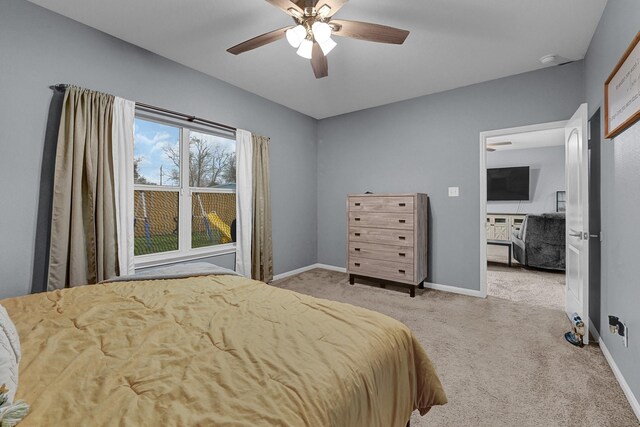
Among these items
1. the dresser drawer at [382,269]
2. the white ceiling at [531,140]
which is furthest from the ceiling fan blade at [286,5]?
the white ceiling at [531,140]

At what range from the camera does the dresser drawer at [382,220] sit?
3451 millimetres

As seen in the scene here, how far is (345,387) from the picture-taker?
0.89 metres

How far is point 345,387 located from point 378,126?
3878 millimetres

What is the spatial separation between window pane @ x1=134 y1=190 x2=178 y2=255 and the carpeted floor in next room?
207cm

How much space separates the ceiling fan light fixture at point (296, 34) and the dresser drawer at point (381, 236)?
2367 millimetres

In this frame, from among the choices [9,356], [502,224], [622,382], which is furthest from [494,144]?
[9,356]

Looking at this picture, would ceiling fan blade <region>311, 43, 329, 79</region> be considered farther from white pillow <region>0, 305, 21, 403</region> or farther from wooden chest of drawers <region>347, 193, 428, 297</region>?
white pillow <region>0, 305, 21, 403</region>

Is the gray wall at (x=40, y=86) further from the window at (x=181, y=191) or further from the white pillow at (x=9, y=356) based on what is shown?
the white pillow at (x=9, y=356)

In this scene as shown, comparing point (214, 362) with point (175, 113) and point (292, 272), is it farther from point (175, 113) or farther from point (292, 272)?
point (292, 272)

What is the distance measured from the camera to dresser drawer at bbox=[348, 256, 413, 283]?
136 inches

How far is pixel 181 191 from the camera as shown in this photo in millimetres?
3141

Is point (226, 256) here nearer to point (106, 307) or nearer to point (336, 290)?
point (336, 290)

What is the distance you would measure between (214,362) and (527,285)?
14.0 feet

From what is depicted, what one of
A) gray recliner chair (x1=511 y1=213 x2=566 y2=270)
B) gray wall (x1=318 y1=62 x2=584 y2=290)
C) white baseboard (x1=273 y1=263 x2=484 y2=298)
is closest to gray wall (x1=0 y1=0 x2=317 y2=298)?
white baseboard (x1=273 y1=263 x2=484 y2=298)
